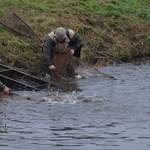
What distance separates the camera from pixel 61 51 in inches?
643

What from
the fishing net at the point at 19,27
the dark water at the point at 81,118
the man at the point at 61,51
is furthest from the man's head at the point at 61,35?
the fishing net at the point at 19,27

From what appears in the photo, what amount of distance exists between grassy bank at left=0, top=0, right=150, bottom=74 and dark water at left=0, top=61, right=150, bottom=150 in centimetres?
204

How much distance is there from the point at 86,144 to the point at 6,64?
260 inches

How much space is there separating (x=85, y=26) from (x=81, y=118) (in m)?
8.53

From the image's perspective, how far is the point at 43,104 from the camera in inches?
519

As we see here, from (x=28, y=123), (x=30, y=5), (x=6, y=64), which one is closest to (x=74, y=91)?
(x=6, y=64)

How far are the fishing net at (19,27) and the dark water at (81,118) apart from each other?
8.23ft

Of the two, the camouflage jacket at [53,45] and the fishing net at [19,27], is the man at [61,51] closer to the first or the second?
the camouflage jacket at [53,45]

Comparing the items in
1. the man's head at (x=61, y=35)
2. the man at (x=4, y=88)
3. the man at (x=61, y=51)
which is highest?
the man's head at (x=61, y=35)

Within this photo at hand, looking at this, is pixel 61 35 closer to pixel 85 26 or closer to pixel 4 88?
pixel 4 88

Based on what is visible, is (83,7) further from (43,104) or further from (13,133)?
(13,133)

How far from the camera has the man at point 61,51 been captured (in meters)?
16.0

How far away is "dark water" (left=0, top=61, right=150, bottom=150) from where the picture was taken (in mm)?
10227

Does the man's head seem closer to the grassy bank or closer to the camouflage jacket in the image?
the camouflage jacket
